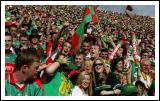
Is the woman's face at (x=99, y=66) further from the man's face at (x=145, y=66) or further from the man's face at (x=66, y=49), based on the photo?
the man's face at (x=145, y=66)

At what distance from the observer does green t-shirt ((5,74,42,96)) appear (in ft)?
24.5

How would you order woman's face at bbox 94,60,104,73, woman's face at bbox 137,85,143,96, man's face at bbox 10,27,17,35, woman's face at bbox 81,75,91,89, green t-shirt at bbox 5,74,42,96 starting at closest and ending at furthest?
green t-shirt at bbox 5,74,42,96
woman's face at bbox 81,75,91,89
woman's face at bbox 94,60,104,73
woman's face at bbox 137,85,143,96
man's face at bbox 10,27,17,35

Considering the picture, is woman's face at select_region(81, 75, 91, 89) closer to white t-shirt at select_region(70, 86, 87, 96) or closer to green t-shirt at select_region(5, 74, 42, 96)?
white t-shirt at select_region(70, 86, 87, 96)

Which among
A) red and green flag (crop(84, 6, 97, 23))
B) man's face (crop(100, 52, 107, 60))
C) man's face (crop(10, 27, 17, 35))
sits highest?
red and green flag (crop(84, 6, 97, 23))

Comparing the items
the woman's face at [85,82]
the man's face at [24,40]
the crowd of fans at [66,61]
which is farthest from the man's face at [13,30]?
the woman's face at [85,82]

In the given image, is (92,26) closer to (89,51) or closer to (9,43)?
(89,51)

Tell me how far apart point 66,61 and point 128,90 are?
4.07 ft

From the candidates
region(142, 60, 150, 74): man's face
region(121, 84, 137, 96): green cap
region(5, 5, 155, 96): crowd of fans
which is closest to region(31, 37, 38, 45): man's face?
region(5, 5, 155, 96): crowd of fans

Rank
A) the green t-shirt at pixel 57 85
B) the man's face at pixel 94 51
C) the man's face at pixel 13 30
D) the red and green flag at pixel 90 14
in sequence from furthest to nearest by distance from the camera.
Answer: the red and green flag at pixel 90 14 → the man's face at pixel 13 30 → the man's face at pixel 94 51 → the green t-shirt at pixel 57 85

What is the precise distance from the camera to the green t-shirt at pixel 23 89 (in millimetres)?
7480

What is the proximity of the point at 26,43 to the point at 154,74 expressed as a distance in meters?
2.44

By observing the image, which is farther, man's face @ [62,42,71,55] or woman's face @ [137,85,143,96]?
woman's face @ [137,85,143,96]

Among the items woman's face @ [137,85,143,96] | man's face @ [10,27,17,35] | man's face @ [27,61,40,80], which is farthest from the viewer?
man's face @ [10,27,17,35]

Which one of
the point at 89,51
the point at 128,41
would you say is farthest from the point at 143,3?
the point at 89,51
